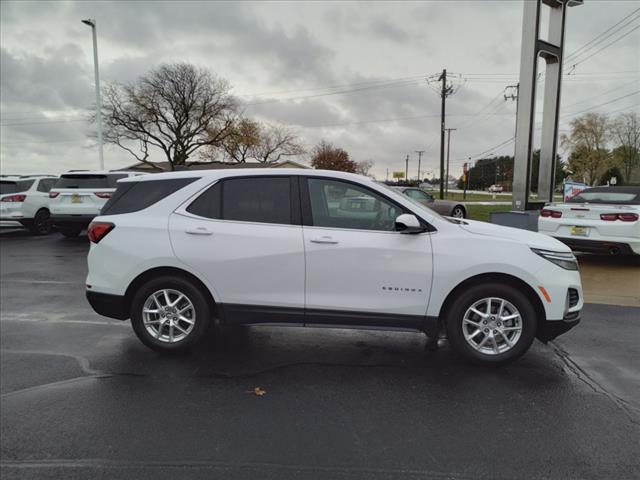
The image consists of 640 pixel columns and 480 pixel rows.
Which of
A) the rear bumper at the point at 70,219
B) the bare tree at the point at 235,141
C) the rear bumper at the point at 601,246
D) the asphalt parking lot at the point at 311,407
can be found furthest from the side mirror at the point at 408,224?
the bare tree at the point at 235,141

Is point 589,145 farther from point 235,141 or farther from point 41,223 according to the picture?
point 41,223

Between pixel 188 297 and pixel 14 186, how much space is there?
499 inches

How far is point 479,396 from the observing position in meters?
3.47

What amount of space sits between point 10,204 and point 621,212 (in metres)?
15.7

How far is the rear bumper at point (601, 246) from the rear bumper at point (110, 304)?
7.75 metres

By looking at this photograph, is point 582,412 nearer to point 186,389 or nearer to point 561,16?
point 186,389

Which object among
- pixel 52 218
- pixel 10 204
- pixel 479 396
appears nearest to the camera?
pixel 479 396

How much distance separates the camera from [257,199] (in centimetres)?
421

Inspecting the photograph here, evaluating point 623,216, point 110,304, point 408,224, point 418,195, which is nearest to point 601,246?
point 623,216

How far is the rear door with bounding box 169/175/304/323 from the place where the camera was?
4031 millimetres

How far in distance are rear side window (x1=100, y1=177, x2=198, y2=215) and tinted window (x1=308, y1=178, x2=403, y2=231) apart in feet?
4.11

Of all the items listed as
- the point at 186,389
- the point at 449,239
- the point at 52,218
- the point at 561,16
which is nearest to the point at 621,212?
the point at 449,239

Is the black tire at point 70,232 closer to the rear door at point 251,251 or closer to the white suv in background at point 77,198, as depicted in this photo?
the white suv in background at point 77,198

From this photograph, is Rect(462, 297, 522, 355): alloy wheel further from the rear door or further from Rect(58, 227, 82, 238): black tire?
Rect(58, 227, 82, 238): black tire
